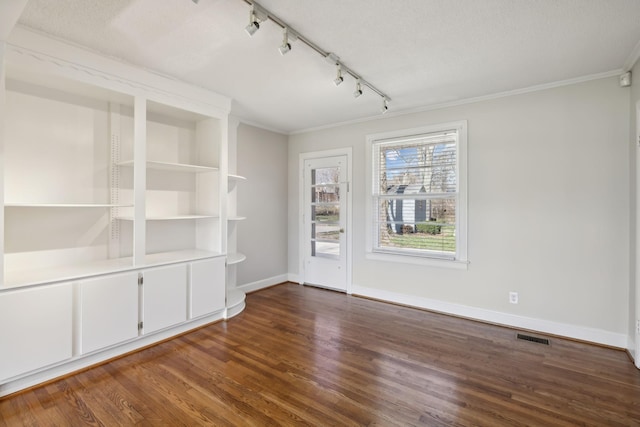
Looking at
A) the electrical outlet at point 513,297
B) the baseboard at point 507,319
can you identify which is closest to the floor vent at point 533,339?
the baseboard at point 507,319

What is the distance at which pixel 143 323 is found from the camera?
294 cm

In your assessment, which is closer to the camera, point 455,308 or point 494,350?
point 494,350

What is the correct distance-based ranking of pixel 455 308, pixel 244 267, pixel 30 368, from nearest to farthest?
pixel 30 368 → pixel 455 308 → pixel 244 267

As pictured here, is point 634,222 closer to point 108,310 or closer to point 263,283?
point 263,283

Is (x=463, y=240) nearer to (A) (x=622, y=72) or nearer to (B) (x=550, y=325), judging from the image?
(B) (x=550, y=325)

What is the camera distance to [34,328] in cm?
232

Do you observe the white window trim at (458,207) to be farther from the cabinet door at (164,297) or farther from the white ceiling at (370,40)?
the cabinet door at (164,297)

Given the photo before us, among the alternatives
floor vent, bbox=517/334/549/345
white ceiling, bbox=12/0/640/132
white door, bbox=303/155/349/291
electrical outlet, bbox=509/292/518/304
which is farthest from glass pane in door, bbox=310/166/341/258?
floor vent, bbox=517/334/549/345

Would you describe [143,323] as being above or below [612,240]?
below

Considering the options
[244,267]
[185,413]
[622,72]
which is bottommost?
[185,413]

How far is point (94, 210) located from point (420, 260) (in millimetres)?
3629

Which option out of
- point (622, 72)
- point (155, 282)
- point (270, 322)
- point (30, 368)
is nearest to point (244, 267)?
point (270, 322)

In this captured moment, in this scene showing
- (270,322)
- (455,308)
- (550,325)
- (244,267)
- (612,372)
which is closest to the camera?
(612,372)

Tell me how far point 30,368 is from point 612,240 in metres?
4.93
